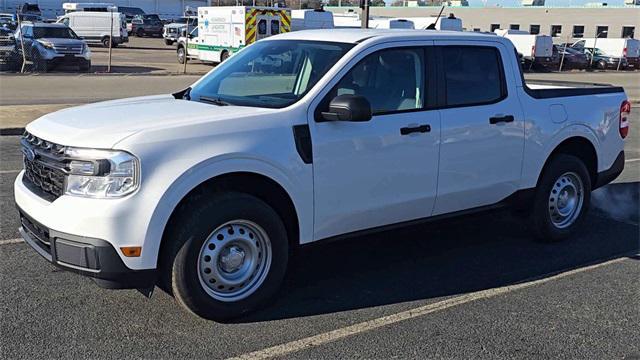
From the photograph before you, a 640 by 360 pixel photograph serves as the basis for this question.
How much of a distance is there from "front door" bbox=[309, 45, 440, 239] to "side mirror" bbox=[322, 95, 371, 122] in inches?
3.6

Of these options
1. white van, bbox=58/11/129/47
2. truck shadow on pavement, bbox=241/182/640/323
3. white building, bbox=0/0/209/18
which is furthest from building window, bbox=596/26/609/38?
truck shadow on pavement, bbox=241/182/640/323

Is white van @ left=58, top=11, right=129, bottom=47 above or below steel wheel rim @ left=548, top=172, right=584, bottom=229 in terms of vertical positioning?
above

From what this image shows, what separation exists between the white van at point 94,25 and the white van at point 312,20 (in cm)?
1300

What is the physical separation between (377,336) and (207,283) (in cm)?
110

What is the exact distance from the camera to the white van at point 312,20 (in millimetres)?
33316

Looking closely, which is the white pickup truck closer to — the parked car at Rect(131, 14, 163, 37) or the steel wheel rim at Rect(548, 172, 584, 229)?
the steel wheel rim at Rect(548, 172, 584, 229)

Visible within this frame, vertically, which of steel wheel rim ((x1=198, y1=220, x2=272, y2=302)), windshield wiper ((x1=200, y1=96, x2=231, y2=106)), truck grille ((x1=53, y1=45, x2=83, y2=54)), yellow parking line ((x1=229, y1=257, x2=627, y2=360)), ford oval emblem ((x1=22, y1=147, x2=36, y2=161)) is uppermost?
windshield wiper ((x1=200, y1=96, x2=231, y2=106))

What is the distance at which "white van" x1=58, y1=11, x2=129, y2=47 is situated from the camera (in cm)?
4003

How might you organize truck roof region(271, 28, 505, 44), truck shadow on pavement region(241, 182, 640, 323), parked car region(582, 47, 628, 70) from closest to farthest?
1. truck shadow on pavement region(241, 182, 640, 323)
2. truck roof region(271, 28, 505, 44)
3. parked car region(582, 47, 628, 70)

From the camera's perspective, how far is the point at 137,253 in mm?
3666

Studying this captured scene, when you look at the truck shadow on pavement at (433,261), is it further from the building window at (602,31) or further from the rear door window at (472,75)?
the building window at (602,31)

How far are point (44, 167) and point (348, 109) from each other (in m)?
1.92

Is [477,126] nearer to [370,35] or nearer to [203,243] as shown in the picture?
[370,35]

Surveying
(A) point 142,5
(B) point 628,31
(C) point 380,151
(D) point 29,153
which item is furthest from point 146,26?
(C) point 380,151
